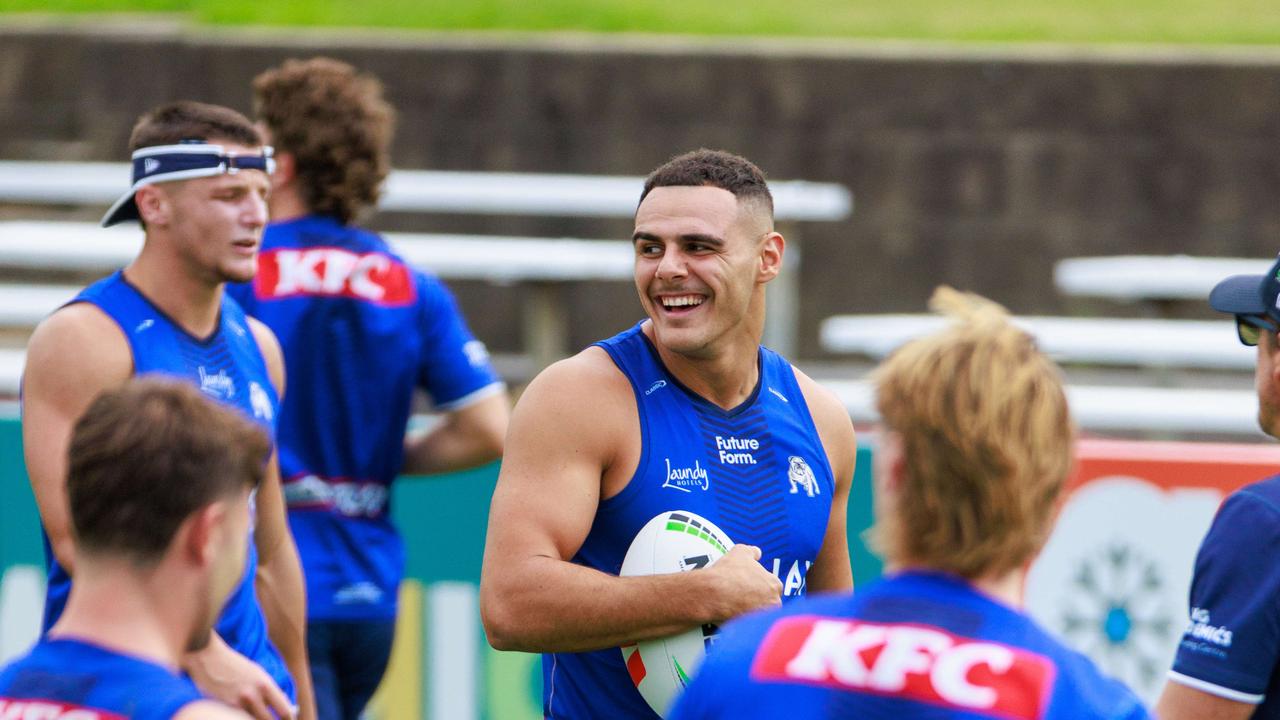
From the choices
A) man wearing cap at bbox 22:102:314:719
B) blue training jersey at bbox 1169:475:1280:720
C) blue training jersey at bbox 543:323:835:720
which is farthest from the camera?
man wearing cap at bbox 22:102:314:719

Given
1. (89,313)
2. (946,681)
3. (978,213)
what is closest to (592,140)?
(978,213)

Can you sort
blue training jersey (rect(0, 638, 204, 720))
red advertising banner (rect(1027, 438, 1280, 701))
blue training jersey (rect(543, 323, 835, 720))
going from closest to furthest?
blue training jersey (rect(0, 638, 204, 720)) → blue training jersey (rect(543, 323, 835, 720)) → red advertising banner (rect(1027, 438, 1280, 701))

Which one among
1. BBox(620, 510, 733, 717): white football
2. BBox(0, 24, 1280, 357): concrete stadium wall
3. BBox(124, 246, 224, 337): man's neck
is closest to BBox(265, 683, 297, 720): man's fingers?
BBox(620, 510, 733, 717): white football

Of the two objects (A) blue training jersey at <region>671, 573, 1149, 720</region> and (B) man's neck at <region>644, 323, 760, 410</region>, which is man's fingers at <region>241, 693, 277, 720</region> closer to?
(B) man's neck at <region>644, 323, 760, 410</region>

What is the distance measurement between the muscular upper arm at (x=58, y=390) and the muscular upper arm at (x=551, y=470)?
107 centimetres

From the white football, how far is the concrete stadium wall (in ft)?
29.9

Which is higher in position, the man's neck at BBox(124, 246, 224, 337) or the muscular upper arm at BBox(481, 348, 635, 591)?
the man's neck at BBox(124, 246, 224, 337)

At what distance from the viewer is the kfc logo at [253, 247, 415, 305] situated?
5.15 meters

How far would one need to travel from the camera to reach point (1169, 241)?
12.7 m

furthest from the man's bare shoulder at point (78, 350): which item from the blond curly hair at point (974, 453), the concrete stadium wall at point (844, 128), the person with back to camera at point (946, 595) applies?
the concrete stadium wall at point (844, 128)

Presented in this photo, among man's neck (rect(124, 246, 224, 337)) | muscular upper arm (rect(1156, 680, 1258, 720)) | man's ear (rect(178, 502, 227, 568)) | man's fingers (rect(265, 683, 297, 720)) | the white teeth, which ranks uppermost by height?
the white teeth

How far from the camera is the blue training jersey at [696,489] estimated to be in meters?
3.59

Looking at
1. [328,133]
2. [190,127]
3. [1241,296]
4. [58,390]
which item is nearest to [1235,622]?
[1241,296]

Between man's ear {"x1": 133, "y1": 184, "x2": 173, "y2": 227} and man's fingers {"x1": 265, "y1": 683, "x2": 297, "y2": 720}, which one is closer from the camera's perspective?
man's fingers {"x1": 265, "y1": 683, "x2": 297, "y2": 720}
